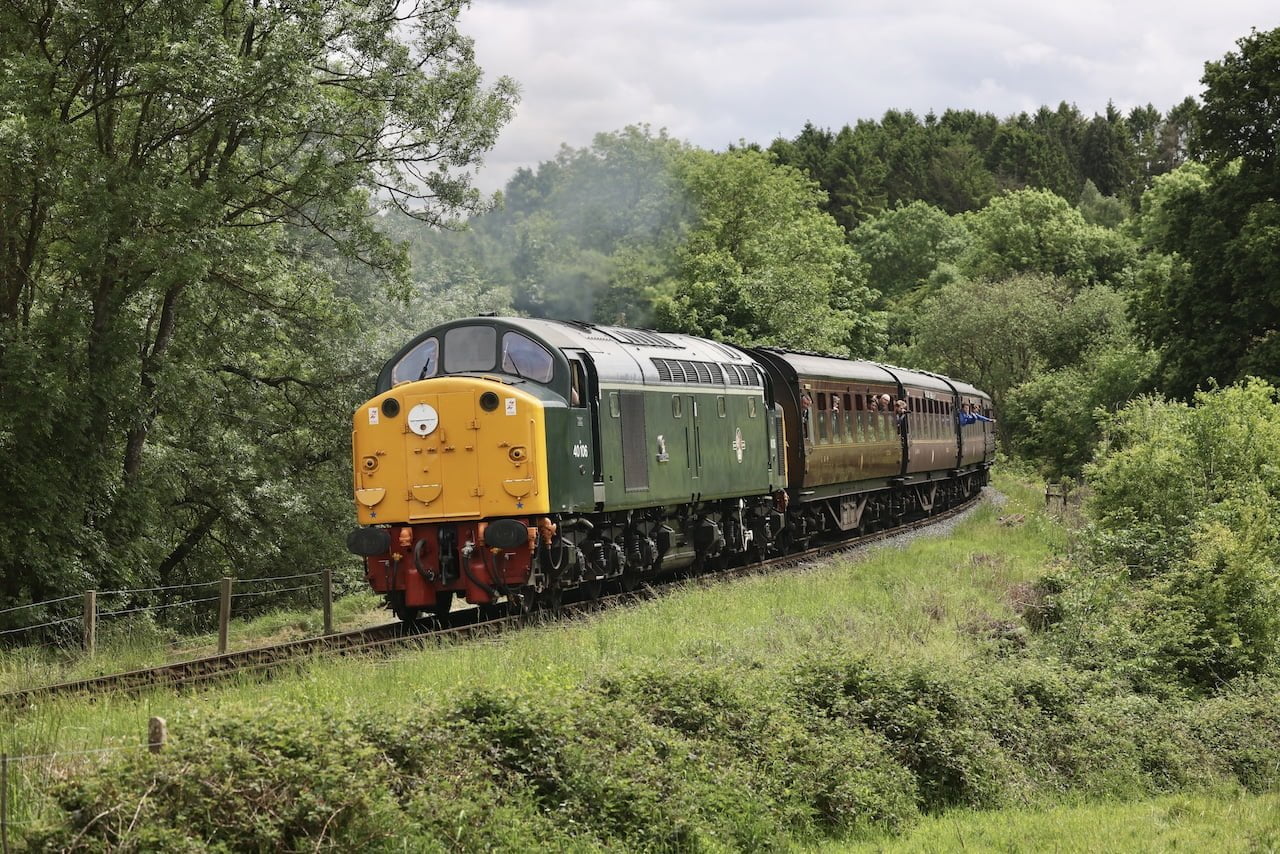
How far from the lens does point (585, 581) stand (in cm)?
1902

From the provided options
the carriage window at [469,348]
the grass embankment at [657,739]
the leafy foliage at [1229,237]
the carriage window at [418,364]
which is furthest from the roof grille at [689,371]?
the leafy foliage at [1229,237]

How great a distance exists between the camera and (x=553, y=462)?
17.4m

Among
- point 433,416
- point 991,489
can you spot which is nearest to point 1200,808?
point 433,416

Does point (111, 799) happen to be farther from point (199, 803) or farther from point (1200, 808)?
point (1200, 808)

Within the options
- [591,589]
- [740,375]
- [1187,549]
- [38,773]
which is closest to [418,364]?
[591,589]

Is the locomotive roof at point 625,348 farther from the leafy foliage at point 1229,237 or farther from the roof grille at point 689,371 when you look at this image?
the leafy foliage at point 1229,237

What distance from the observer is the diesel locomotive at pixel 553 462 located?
675 inches

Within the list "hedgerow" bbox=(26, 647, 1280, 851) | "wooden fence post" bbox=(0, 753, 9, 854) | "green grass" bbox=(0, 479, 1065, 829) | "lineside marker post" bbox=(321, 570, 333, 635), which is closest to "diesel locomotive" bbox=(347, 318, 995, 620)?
"green grass" bbox=(0, 479, 1065, 829)

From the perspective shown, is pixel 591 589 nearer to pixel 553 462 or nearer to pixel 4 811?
pixel 553 462

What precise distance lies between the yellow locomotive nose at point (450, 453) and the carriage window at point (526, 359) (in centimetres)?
71

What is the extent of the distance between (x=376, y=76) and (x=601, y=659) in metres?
14.8

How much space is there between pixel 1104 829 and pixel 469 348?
33.4 ft

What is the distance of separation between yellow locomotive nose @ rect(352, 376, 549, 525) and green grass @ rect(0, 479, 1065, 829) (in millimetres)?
1938

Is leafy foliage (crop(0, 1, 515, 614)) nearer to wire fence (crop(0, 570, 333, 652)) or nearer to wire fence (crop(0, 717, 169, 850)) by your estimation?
wire fence (crop(0, 570, 333, 652))
